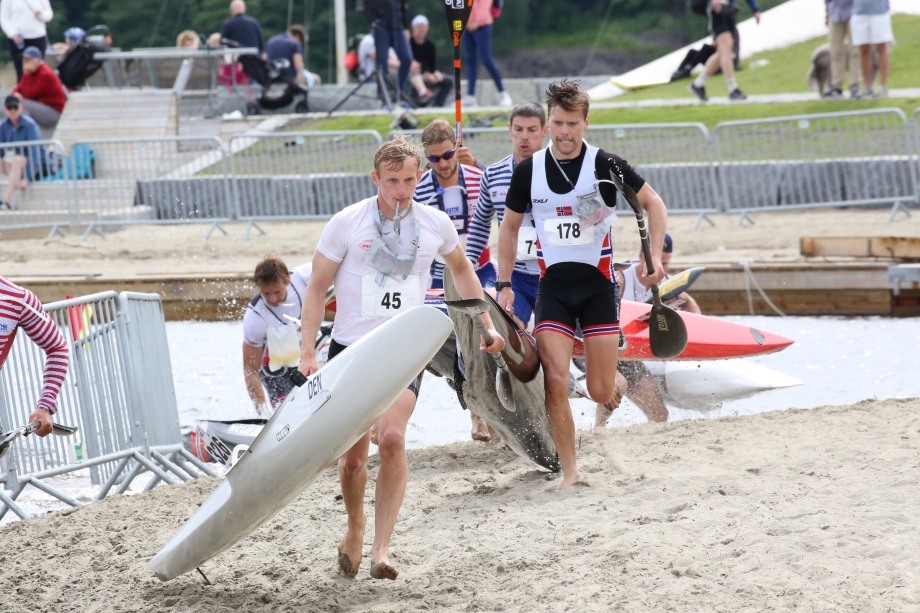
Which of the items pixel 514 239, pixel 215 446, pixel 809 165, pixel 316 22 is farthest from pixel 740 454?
pixel 316 22

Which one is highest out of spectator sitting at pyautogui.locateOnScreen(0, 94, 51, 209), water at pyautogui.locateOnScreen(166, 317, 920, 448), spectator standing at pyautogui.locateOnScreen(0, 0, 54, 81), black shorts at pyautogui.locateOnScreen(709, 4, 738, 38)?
spectator standing at pyautogui.locateOnScreen(0, 0, 54, 81)

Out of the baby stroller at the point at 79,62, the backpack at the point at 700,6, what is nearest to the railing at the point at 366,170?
the backpack at the point at 700,6

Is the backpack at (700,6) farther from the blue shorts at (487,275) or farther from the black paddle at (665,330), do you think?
the black paddle at (665,330)

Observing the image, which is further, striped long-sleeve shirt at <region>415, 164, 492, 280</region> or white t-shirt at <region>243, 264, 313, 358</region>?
white t-shirt at <region>243, 264, 313, 358</region>

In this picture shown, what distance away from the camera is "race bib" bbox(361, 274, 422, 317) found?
484cm

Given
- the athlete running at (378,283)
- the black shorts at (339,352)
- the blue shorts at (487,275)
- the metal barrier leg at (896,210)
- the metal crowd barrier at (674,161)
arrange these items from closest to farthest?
the athlete running at (378,283)
the black shorts at (339,352)
the blue shorts at (487,275)
the metal barrier leg at (896,210)
the metal crowd barrier at (674,161)

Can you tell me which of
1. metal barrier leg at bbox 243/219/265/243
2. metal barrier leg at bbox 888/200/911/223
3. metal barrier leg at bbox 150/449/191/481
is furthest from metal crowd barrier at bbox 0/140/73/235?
metal barrier leg at bbox 888/200/911/223

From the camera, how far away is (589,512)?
535 cm

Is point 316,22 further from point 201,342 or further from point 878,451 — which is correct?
point 878,451

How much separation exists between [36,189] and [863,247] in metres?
10.3

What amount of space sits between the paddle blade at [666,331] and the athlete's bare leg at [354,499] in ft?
6.99

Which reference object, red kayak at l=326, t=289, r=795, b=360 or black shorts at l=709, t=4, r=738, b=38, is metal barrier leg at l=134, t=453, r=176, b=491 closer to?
red kayak at l=326, t=289, r=795, b=360

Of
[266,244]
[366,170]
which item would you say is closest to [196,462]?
[266,244]

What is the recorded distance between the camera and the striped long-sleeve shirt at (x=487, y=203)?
6.64 metres
